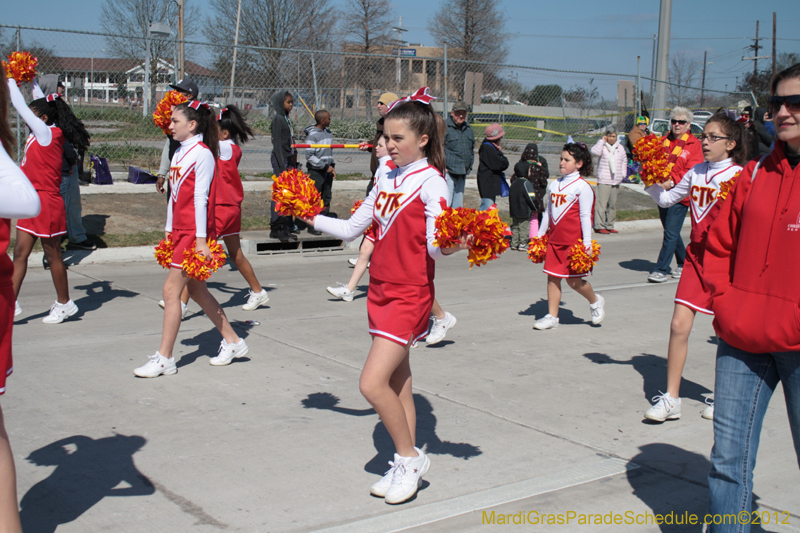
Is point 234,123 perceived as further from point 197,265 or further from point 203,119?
point 197,265

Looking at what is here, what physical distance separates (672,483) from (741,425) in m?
1.16

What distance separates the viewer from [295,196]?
355 cm

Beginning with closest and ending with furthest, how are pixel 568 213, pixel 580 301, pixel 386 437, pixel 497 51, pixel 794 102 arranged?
pixel 794 102 → pixel 386 437 → pixel 568 213 → pixel 580 301 → pixel 497 51

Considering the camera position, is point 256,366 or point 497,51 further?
point 497,51

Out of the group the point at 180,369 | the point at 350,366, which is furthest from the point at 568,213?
the point at 180,369

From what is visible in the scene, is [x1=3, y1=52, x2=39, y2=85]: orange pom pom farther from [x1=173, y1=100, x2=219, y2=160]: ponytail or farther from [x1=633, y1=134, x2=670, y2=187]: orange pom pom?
[x1=633, y1=134, x2=670, y2=187]: orange pom pom

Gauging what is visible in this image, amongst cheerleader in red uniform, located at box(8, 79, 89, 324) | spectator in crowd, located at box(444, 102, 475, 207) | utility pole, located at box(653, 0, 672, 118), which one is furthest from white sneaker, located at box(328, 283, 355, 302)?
utility pole, located at box(653, 0, 672, 118)

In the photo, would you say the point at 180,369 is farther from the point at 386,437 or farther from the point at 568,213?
the point at 568,213

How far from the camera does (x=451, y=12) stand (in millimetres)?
51781

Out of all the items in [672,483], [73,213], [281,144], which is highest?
[281,144]

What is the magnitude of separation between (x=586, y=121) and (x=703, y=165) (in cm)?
1635

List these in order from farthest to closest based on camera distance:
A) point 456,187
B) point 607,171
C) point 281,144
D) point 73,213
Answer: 1. point 607,171
2. point 456,187
3. point 281,144
4. point 73,213

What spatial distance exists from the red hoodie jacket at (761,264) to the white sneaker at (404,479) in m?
1.53

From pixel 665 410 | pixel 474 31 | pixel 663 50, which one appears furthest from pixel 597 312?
pixel 474 31
